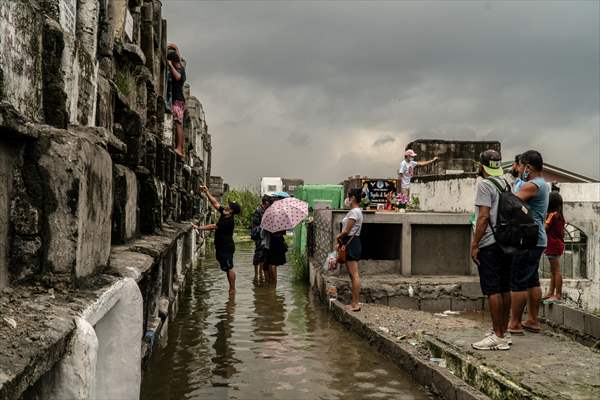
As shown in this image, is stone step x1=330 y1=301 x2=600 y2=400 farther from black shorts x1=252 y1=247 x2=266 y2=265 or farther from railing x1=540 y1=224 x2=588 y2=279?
black shorts x1=252 y1=247 x2=266 y2=265

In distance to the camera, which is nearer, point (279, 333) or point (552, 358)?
point (552, 358)

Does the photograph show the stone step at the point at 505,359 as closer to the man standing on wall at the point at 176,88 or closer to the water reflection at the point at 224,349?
the water reflection at the point at 224,349

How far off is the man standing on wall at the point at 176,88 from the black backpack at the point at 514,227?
249 inches

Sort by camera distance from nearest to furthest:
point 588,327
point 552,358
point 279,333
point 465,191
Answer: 1. point 552,358
2. point 588,327
3. point 279,333
4. point 465,191

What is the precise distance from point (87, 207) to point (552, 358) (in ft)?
15.6

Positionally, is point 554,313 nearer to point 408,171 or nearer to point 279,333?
point 279,333

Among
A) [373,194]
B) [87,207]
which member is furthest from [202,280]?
[87,207]

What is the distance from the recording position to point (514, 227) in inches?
232

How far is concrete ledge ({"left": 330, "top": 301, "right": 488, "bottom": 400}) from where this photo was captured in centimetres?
502

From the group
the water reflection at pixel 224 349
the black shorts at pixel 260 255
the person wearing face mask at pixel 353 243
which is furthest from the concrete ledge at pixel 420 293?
the black shorts at pixel 260 255

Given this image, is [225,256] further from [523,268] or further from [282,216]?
[523,268]

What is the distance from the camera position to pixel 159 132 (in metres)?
8.67

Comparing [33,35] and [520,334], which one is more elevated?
[33,35]

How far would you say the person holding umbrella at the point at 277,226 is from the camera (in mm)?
12688
